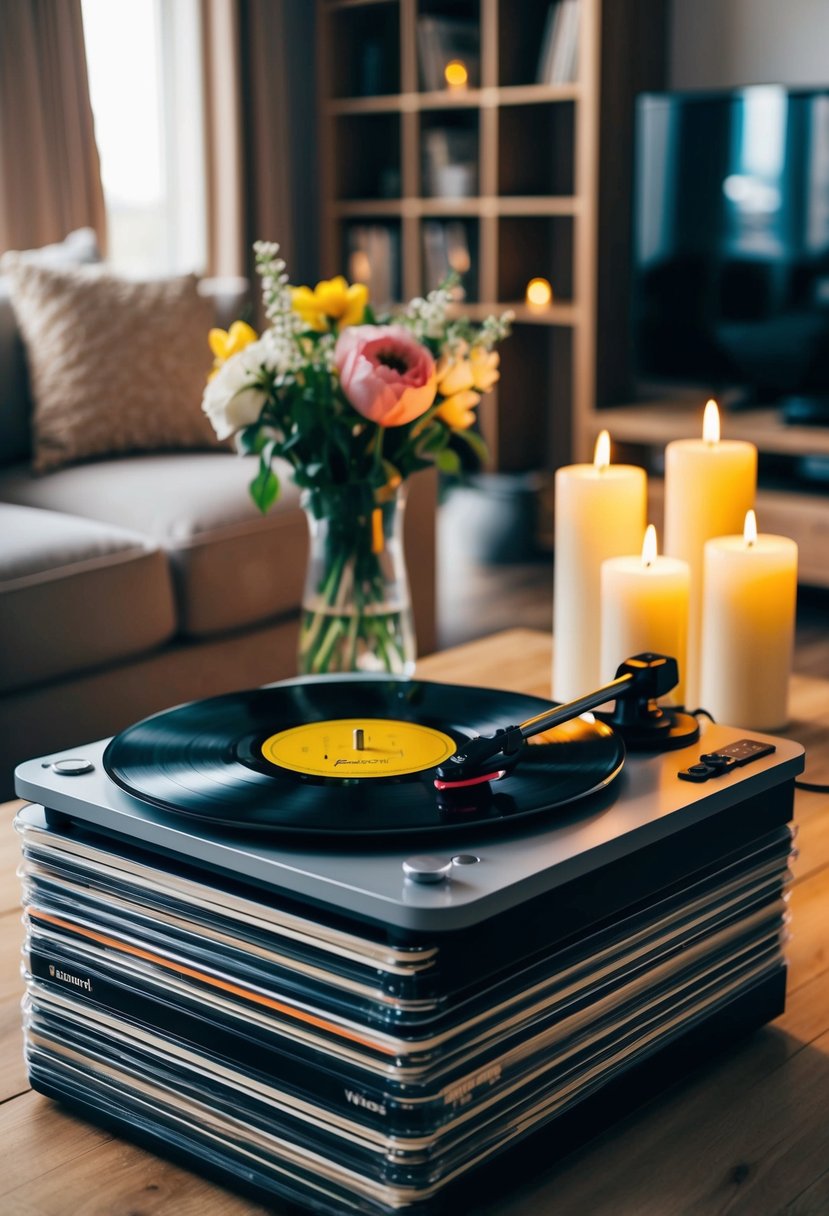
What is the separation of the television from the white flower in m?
2.46

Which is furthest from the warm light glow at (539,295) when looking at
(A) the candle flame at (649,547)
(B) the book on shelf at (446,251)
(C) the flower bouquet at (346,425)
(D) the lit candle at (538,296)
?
(A) the candle flame at (649,547)

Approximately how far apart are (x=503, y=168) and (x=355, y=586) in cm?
297

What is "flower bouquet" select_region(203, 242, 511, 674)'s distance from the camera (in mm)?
1290

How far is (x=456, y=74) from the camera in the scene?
4.12 meters

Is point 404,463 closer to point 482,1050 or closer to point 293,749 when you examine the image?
point 293,749

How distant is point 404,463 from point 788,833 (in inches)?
24.6

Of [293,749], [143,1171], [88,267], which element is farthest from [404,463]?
[88,267]

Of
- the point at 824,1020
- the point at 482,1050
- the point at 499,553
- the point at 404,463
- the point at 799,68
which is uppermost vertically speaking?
the point at 799,68

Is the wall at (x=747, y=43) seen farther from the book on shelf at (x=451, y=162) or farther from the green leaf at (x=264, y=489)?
the green leaf at (x=264, y=489)

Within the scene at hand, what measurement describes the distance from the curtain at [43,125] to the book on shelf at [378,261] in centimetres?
88

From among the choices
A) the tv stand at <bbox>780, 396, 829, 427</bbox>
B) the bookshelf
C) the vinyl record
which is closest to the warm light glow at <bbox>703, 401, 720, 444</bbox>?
the vinyl record

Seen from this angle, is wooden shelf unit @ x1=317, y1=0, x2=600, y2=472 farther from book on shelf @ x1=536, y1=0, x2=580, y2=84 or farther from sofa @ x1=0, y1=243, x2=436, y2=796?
sofa @ x1=0, y1=243, x2=436, y2=796

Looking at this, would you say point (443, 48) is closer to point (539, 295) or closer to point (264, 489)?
point (539, 295)

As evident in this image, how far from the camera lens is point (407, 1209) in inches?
24.0
